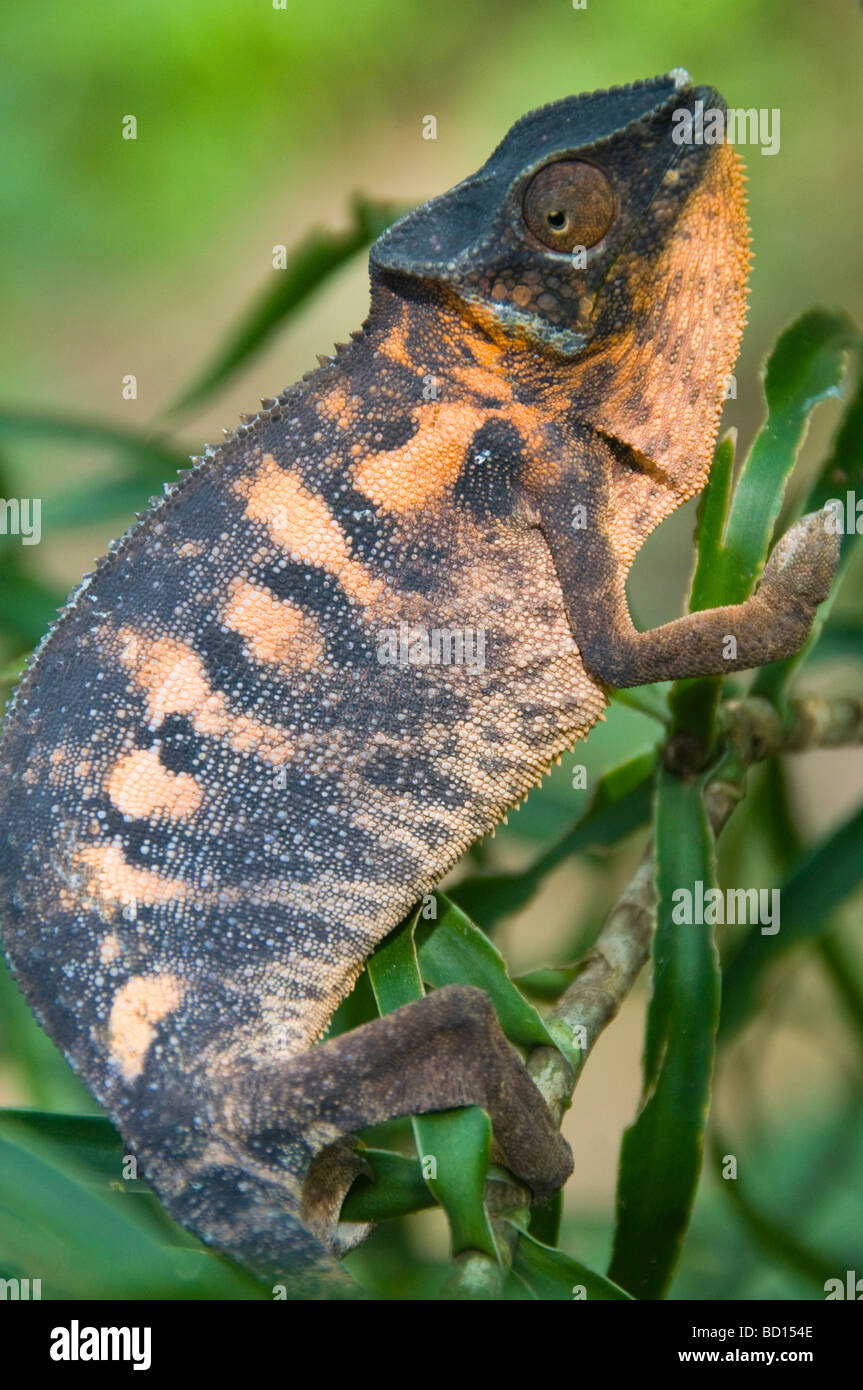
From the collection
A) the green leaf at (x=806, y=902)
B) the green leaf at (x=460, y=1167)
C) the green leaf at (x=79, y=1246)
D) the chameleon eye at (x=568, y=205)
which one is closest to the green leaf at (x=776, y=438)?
the chameleon eye at (x=568, y=205)

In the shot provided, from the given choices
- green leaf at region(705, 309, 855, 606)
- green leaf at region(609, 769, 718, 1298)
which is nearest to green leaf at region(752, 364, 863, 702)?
green leaf at region(705, 309, 855, 606)

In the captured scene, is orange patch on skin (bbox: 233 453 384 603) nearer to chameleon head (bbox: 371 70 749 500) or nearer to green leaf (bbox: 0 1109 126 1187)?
chameleon head (bbox: 371 70 749 500)

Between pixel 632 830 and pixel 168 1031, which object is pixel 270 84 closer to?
pixel 632 830

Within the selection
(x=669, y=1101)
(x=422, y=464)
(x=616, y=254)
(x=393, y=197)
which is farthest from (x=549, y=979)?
(x=393, y=197)

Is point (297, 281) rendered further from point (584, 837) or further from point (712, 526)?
point (584, 837)
